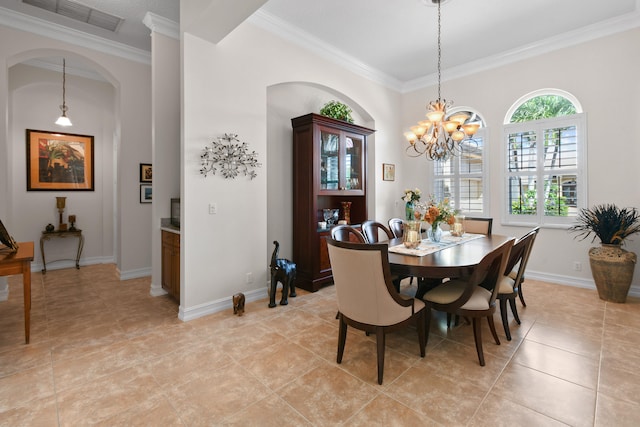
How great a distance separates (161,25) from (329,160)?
8.68 ft

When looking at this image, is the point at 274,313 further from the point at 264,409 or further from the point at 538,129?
the point at 538,129

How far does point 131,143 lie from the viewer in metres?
4.57

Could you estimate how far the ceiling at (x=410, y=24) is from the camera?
3.46m

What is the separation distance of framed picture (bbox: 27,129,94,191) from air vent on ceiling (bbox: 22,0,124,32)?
2378 millimetres

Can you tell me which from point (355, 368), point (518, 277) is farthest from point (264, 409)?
point (518, 277)

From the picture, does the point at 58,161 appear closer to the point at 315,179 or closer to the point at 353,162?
the point at 315,179

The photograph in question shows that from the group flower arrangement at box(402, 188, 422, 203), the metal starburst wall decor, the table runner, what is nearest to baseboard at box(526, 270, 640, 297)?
the table runner

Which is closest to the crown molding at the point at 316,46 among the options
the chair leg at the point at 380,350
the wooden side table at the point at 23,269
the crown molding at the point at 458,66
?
the crown molding at the point at 458,66

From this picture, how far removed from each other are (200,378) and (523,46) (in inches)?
226

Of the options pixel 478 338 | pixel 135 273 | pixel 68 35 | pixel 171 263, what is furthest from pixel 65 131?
pixel 478 338

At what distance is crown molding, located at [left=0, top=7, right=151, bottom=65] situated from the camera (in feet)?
11.6

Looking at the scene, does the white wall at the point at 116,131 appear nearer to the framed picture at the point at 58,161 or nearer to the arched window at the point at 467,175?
the framed picture at the point at 58,161

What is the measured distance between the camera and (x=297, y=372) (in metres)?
2.19

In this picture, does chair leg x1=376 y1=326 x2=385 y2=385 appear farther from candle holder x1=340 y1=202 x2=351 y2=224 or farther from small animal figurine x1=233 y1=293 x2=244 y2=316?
candle holder x1=340 y1=202 x2=351 y2=224
